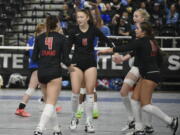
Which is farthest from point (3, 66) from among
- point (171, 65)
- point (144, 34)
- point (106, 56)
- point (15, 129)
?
point (144, 34)

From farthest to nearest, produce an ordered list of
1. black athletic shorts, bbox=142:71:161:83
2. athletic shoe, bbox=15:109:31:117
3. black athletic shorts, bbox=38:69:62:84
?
athletic shoe, bbox=15:109:31:117 < black athletic shorts, bbox=142:71:161:83 < black athletic shorts, bbox=38:69:62:84

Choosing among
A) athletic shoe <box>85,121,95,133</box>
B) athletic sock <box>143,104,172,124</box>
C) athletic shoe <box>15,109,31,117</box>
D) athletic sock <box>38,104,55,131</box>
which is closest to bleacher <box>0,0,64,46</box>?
athletic shoe <box>15,109,31,117</box>

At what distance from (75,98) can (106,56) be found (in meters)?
7.87

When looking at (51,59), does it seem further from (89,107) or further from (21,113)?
(21,113)

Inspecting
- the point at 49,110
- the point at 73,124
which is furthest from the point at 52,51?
the point at 73,124

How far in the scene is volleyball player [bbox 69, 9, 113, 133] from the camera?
9.77 metres

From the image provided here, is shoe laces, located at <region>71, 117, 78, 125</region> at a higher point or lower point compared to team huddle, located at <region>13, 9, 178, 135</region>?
lower

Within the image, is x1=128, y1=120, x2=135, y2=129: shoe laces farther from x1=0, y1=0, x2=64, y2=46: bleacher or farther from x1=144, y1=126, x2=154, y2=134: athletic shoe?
x1=0, y1=0, x2=64, y2=46: bleacher

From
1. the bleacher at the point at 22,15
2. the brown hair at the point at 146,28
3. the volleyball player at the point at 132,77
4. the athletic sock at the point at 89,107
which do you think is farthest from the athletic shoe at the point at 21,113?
the bleacher at the point at 22,15

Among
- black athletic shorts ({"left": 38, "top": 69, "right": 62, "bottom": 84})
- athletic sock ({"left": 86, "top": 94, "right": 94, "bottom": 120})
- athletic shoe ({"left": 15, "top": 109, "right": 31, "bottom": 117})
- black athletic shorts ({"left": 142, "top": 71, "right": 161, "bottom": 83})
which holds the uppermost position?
black athletic shorts ({"left": 38, "top": 69, "right": 62, "bottom": 84})

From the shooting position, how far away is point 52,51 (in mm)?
8586

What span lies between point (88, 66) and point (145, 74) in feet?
3.99

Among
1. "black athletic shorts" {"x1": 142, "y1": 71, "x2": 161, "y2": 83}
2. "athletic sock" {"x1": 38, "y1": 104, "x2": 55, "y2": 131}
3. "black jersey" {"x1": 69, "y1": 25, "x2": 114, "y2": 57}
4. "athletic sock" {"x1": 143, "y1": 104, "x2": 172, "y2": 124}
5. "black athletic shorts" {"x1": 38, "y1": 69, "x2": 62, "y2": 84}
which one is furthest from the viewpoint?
"black jersey" {"x1": 69, "y1": 25, "x2": 114, "y2": 57}

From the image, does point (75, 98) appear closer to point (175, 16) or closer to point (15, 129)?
point (15, 129)
